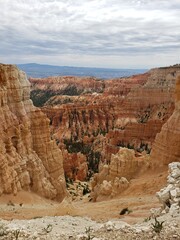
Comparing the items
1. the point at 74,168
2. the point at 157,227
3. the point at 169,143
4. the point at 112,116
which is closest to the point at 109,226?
the point at 157,227

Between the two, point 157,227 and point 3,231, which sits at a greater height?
point 157,227

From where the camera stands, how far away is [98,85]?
166 meters

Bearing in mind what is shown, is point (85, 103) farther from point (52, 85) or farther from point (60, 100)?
point (52, 85)

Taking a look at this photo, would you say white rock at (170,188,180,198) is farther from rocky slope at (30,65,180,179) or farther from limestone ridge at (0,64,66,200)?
rocky slope at (30,65,180,179)

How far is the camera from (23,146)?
2333 cm

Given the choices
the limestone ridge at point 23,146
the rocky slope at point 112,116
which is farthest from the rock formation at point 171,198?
the rocky slope at point 112,116

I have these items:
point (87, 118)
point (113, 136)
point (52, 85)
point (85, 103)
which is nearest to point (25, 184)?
point (113, 136)

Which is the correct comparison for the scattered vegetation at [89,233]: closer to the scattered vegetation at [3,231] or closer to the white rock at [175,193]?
the scattered vegetation at [3,231]

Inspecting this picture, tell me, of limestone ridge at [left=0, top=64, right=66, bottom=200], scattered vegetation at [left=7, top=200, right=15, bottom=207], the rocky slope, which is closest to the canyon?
limestone ridge at [left=0, top=64, right=66, bottom=200]

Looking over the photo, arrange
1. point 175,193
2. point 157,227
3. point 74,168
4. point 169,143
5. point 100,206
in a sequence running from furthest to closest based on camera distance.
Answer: point 74,168 → point 169,143 → point 100,206 → point 175,193 → point 157,227

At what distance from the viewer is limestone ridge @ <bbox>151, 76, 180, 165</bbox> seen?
79.7 ft

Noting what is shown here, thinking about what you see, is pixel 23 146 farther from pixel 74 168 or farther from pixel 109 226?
pixel 74 168

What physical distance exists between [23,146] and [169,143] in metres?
10.2

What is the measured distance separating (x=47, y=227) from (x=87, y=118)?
301 ft
